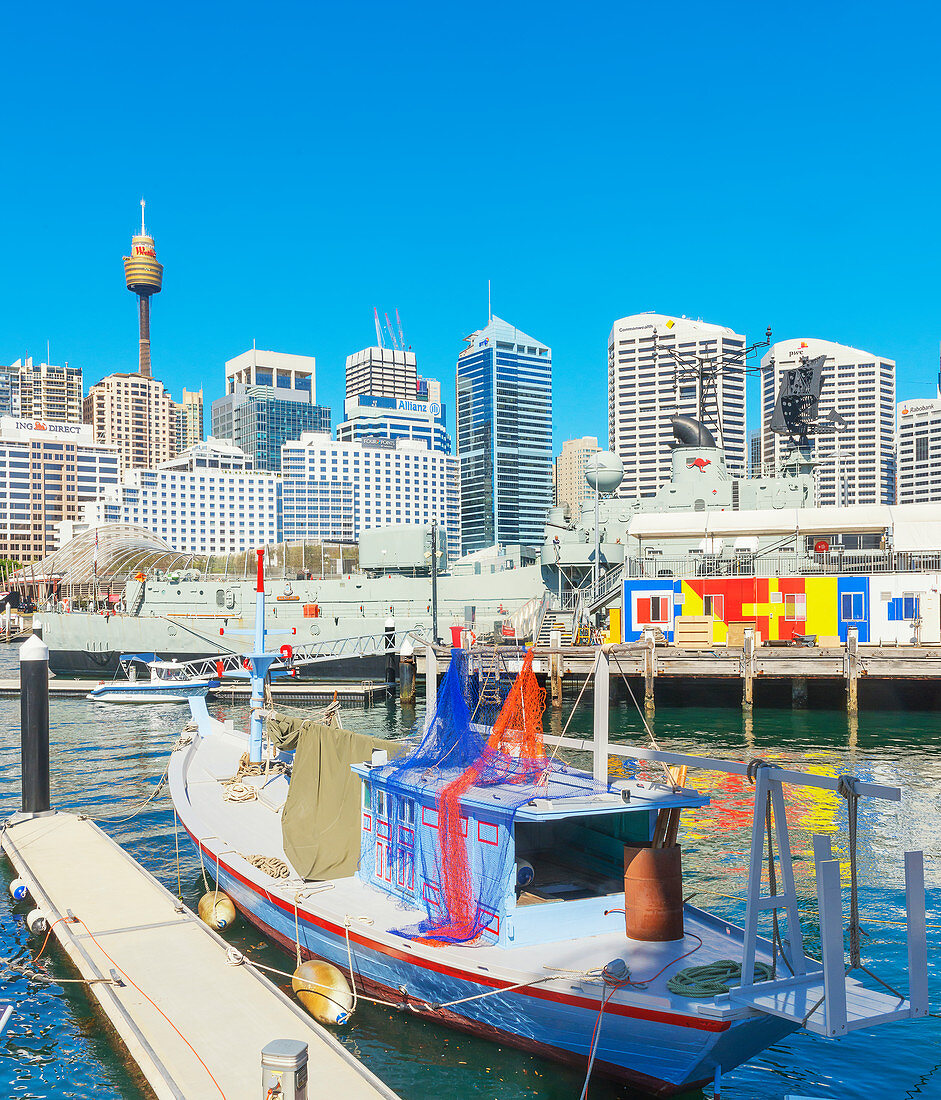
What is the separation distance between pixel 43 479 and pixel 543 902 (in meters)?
193

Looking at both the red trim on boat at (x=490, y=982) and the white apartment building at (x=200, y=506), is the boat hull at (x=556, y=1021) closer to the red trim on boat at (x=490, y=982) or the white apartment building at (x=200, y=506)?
the red trim on boat at (x=490, y=982)

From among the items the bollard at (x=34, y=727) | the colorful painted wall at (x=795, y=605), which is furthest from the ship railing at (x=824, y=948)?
Result: the colorful painted wall at (x=795, y=605)

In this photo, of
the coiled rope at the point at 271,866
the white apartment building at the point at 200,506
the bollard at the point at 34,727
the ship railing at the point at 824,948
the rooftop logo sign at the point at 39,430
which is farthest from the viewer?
the white apartment building at the point at 200,506

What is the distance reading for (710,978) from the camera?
1016 cm

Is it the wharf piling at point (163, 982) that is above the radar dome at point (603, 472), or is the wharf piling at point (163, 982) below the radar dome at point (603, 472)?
below

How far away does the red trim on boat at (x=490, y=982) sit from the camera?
9500mm

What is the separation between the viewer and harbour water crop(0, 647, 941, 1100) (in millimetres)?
11133

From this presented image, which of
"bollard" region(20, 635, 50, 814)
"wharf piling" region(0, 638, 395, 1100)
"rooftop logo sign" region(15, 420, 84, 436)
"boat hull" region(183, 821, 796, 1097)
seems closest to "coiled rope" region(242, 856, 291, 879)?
"wharf piling" region(0, 638, 395, 1100)

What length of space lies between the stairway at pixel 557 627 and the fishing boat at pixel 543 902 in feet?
99.2

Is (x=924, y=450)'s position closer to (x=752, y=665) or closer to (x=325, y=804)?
(x=752, y=665)

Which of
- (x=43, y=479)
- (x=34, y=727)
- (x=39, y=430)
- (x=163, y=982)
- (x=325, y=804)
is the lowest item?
(x=163, y=982)

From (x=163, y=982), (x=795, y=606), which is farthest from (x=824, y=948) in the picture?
(x=795, y=606)

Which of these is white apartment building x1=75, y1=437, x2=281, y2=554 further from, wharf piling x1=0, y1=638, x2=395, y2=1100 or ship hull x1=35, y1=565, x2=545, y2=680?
wharf piling x1=0, y1=638, x2=395, y2=1100

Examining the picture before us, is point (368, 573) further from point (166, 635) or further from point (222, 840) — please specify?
point (222, 840)
